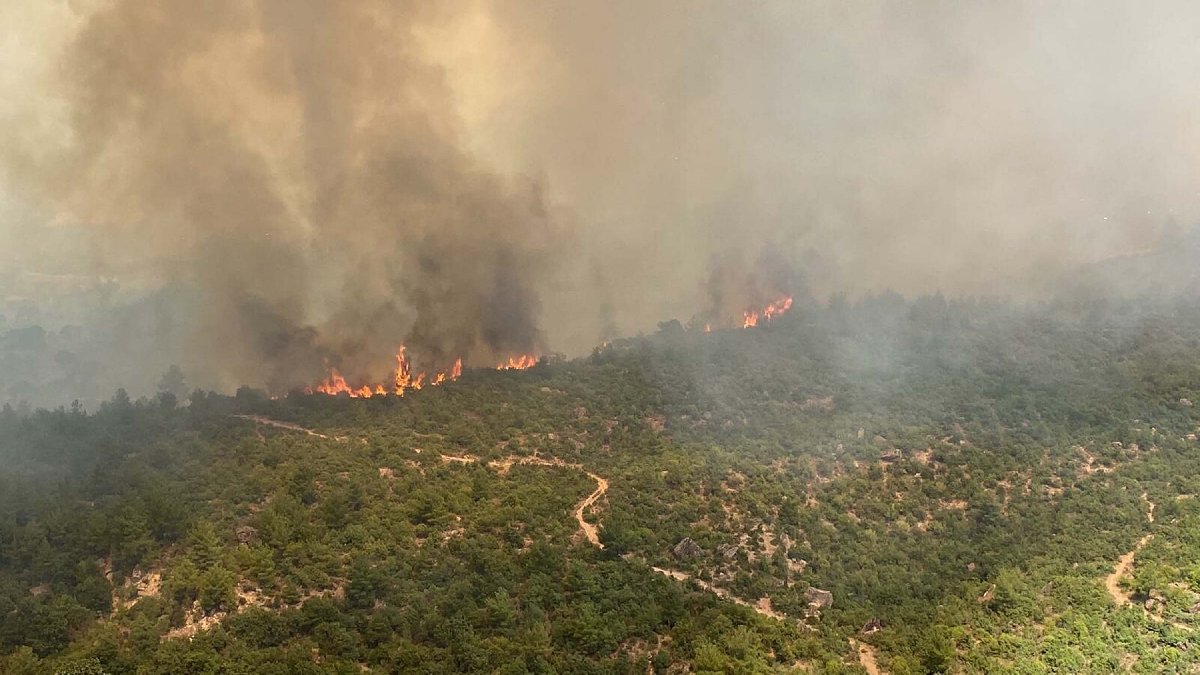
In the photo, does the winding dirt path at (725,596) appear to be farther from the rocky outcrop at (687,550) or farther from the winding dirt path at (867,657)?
the winding dirt path at (867,657)

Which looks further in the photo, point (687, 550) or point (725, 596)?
point (687, 550)

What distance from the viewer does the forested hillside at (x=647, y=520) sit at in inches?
1431

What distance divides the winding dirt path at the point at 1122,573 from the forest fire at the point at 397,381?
155 ft

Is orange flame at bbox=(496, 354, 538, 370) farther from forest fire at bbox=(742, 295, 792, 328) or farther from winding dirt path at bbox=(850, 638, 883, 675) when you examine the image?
winding dirt path at bbox=(850, 638, 883, 675)

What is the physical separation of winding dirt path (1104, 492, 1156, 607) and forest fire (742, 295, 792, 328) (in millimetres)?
45368

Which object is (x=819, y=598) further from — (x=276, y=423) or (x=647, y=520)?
(x=276, y=423)

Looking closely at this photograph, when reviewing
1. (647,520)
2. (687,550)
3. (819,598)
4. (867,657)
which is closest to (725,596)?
(687,550)

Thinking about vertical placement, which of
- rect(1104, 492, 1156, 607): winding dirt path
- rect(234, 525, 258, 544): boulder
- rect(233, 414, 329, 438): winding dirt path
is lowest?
rect(1104, 492, 1156, 607): winding dirt path

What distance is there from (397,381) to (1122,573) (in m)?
54.3

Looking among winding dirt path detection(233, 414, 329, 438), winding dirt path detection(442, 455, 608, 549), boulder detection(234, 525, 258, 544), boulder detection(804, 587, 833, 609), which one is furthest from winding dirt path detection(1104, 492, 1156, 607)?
winding dirt path detection(233, 414, 329, 438)

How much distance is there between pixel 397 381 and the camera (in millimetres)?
72500

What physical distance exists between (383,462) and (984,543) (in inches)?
1389

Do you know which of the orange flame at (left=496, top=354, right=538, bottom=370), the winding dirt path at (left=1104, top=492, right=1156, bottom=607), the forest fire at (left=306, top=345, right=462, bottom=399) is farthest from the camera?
the orange flame at (left=496, top=354, right=538, bottom=370)

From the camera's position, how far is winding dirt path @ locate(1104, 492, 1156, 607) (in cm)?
3947
